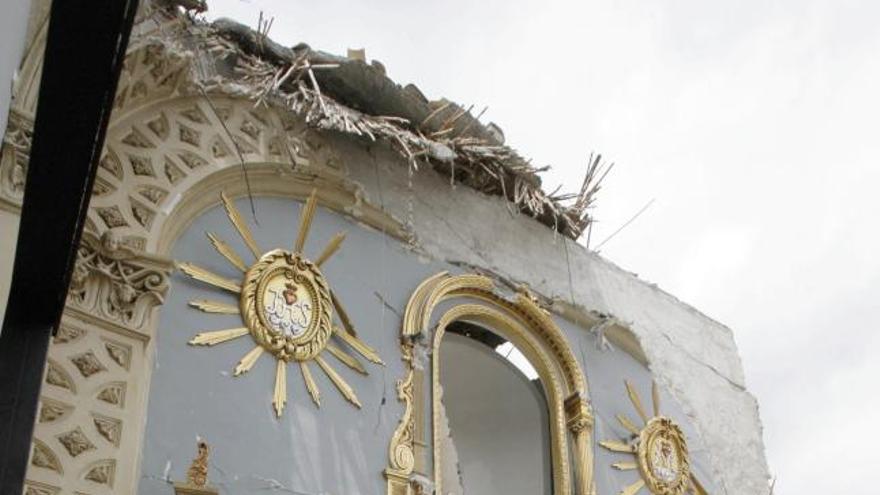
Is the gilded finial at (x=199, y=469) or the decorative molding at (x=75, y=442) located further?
the gilded finial at (x=199, y=469)

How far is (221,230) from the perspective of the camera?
270 inches

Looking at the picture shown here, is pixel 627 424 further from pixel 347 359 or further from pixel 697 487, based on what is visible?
pixel 347 359

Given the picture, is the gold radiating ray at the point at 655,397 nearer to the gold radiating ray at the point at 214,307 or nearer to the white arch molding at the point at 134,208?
the white arch molding at the point at 134,208

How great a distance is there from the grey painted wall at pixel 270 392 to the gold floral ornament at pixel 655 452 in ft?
6.50

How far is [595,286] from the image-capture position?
945cm

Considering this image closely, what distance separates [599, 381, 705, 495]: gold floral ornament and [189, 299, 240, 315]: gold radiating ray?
3095 millimetres

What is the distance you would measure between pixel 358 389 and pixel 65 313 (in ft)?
6.30

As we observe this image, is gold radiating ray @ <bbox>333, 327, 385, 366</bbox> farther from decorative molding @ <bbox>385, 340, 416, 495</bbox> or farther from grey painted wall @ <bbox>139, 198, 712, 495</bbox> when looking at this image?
decorative molding @ <bbox>385, 340, 416, 495</bbox>

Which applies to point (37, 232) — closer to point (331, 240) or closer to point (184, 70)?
point (184, 70)

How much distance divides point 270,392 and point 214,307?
551 mm

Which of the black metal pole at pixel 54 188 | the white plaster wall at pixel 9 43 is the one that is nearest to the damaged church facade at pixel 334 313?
the black metal pole at pixel 54 188

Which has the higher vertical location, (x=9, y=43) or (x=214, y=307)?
(x=214, y=307)

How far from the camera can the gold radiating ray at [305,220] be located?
720cm

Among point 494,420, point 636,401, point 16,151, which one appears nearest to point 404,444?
point 494,420
